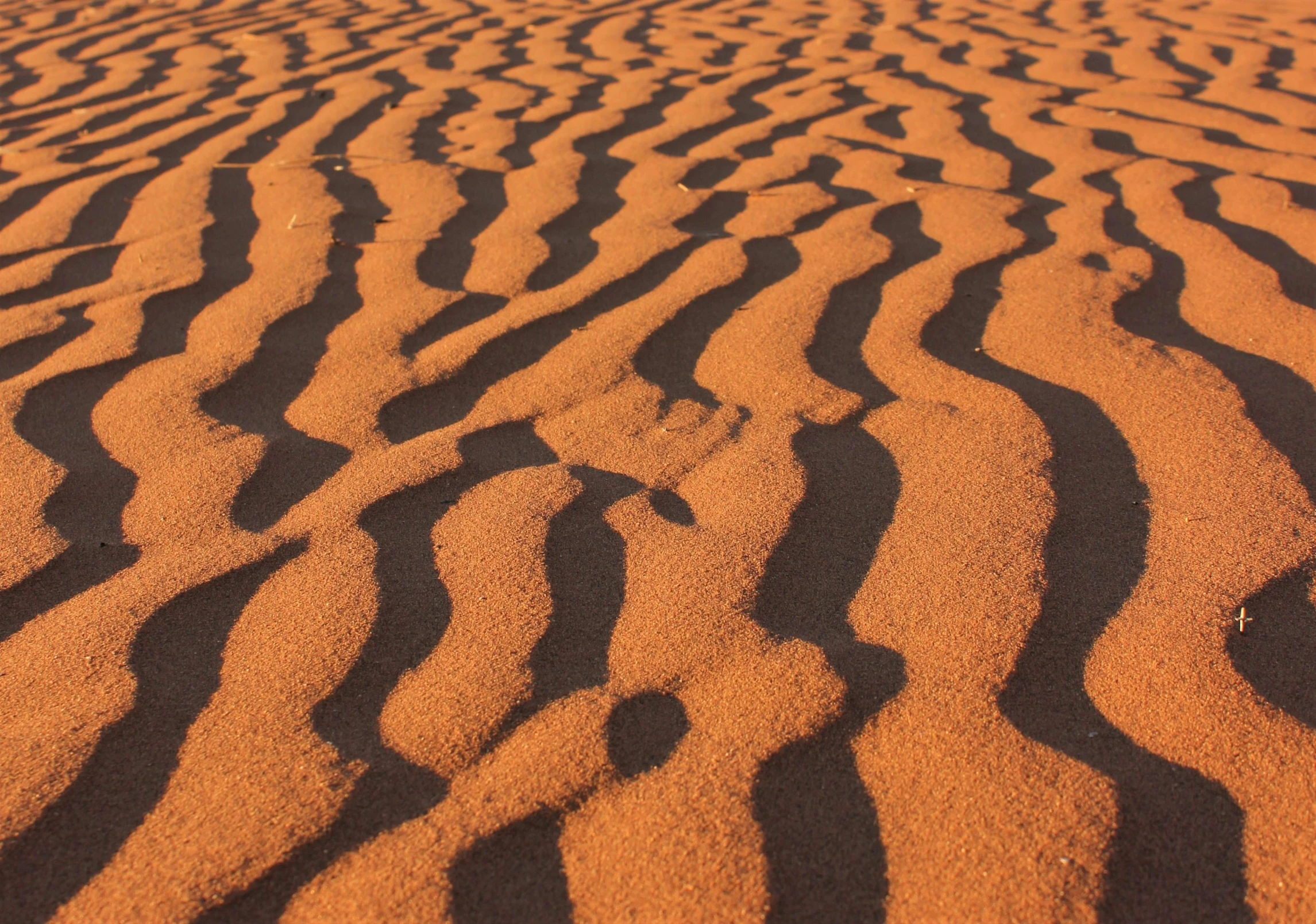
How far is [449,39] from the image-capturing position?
16.5ft

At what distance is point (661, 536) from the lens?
1.52 metres

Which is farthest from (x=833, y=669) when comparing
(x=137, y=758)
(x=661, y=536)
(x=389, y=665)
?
(x=137, y=758)

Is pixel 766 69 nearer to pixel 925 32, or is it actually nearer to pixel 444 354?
pixel 925 32

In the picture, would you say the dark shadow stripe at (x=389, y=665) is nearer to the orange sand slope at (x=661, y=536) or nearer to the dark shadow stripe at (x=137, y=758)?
the orange sand slope at (x=661, y=536)

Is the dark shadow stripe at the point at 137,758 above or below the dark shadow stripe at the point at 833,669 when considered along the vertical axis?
above

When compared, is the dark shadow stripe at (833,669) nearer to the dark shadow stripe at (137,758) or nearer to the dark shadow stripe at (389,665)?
the dark shadow stripe at (389,665)

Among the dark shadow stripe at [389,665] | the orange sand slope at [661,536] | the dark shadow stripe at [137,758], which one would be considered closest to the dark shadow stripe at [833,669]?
the orange sand slope at [661,536]

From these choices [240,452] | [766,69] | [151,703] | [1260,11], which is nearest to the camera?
[151,703]

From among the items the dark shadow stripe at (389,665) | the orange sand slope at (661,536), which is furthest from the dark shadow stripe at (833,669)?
the dark shadow stripe at (389,665)

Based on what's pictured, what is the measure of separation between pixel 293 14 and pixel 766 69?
8.58 feet

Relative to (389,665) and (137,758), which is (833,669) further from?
(137,758)

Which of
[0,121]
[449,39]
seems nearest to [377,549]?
[0,121]

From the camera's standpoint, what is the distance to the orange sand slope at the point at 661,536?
1059mm

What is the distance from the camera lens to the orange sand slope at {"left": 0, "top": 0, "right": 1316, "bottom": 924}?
1059 mm
